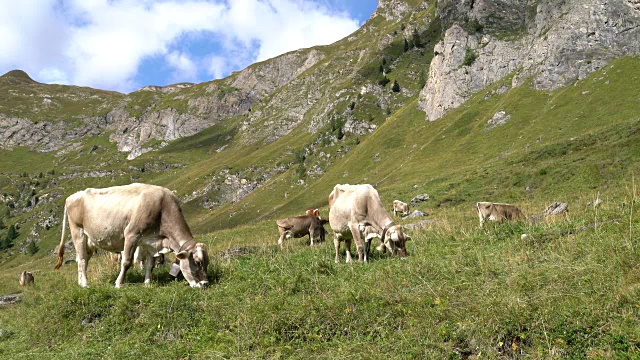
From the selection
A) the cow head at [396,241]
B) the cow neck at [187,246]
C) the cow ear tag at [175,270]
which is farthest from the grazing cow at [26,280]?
the cow head at [396,241]

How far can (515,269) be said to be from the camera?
27.3 ft

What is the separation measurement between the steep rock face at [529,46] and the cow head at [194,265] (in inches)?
3275

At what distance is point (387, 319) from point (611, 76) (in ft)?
260

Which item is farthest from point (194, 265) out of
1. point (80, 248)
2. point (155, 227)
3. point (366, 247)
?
point (366, 247)

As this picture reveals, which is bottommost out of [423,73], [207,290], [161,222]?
[207,290]

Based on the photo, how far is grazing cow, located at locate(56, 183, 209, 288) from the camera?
11.3 m

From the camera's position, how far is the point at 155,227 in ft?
40.0

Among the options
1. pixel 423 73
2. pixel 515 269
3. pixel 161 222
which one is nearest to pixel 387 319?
pixel 515 269

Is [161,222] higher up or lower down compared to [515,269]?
higher up

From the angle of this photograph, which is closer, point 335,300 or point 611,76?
point 335,300

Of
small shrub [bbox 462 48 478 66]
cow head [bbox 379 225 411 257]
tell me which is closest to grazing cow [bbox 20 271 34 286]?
cow head [bbox 379 225 411 257]

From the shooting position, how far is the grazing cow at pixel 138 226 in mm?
11336

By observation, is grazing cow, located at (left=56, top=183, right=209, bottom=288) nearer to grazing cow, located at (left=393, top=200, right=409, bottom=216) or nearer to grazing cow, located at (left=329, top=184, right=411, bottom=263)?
grazing cow, located at (left=329, top=184, right=411, bottom=263)

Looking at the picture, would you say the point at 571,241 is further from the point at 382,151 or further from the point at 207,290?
the point at 382,151
